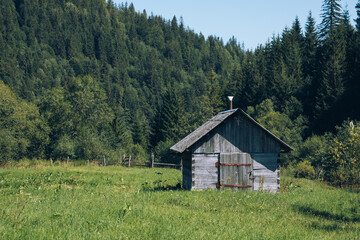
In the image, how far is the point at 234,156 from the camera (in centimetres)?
1938

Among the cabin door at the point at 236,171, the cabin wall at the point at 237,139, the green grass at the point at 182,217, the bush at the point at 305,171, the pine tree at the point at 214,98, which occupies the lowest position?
the bush at the point at 305,171

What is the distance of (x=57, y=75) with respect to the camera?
480 ft

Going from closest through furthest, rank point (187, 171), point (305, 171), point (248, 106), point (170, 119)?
point (187, 171), point (305, 171), point (248, 106), point (170, 119)

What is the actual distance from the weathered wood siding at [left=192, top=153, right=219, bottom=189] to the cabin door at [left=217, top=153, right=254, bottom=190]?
34cm

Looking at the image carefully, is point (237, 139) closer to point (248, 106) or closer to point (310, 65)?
point (248, 106)

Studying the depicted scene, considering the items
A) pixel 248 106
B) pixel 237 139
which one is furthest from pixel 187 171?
pixel 248 106

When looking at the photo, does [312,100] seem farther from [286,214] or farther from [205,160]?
[286,214]

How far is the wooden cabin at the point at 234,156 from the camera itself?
19.1 meters

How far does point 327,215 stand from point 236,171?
6.56m

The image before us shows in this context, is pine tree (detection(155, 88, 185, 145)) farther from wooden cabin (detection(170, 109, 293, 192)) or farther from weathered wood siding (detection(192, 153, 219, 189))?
weathered wood siding (detection(192, 153, 219, 189))

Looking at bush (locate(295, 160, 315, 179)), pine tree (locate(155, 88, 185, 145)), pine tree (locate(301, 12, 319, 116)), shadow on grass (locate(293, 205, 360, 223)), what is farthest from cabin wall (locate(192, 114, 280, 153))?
pine tree (locate(155, 88, 185, 145))

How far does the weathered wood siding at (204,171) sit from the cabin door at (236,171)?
339 mm

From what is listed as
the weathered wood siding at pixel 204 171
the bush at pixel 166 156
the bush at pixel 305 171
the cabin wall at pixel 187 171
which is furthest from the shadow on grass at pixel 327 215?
the bush at pixel 166 156

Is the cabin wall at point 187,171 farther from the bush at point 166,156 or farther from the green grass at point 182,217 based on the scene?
the bush at point 166,156
